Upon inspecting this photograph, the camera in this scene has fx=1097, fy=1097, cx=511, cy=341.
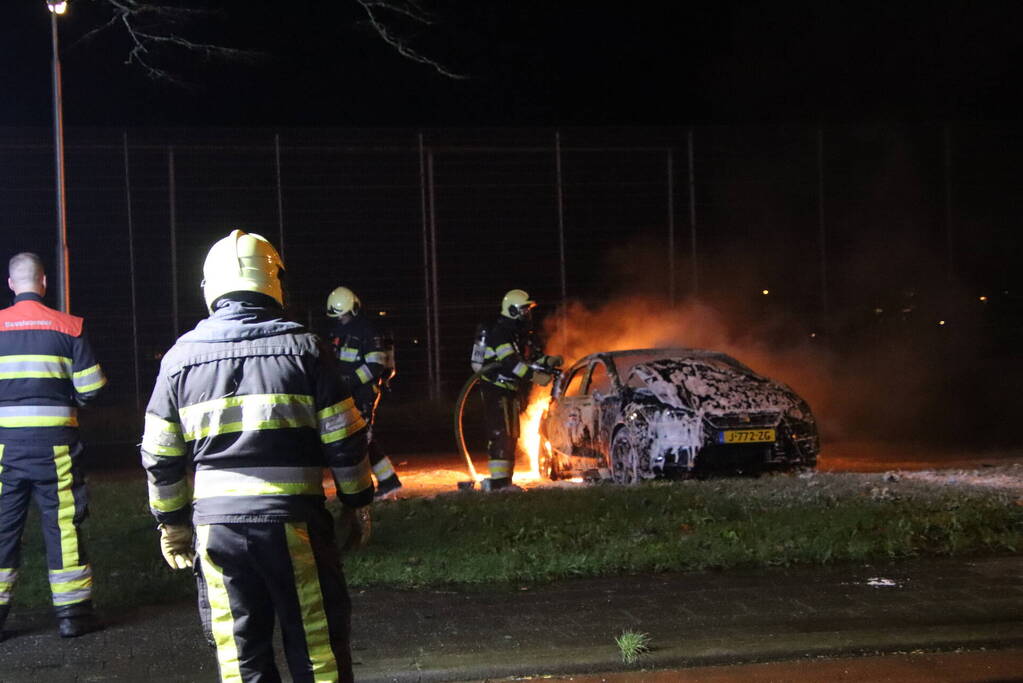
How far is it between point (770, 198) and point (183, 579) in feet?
73.5

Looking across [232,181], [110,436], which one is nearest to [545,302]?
[232,181]

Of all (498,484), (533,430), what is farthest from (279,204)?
(498,484)

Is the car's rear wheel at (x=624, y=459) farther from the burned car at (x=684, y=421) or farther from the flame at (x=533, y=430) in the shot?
the flame at (x=533, y=430)

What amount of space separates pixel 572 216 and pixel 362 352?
16325 millimetres

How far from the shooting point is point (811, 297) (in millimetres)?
26734

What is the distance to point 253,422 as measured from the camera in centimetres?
368

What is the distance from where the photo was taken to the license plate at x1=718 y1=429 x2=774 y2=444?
10195 mm

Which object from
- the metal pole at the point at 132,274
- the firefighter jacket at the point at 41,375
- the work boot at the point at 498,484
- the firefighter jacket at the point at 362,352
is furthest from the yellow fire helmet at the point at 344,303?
the metal pole at the point at 132,274

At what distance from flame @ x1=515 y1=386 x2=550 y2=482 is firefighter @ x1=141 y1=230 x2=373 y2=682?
31.1ft

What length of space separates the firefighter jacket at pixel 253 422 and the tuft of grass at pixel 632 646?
6.88ft

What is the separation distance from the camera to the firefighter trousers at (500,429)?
38.4 feet

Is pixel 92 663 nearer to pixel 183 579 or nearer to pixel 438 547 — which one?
pixel 183 579

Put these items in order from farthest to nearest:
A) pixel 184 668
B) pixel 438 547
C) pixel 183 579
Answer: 1. pixel 438 547
2. pixel 183 579
3. pixel 184 668

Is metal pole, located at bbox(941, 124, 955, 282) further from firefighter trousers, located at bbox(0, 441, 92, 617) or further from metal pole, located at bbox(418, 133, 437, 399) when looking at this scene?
firefighter trousers, located at bbox(0, 441, 92, 617)
